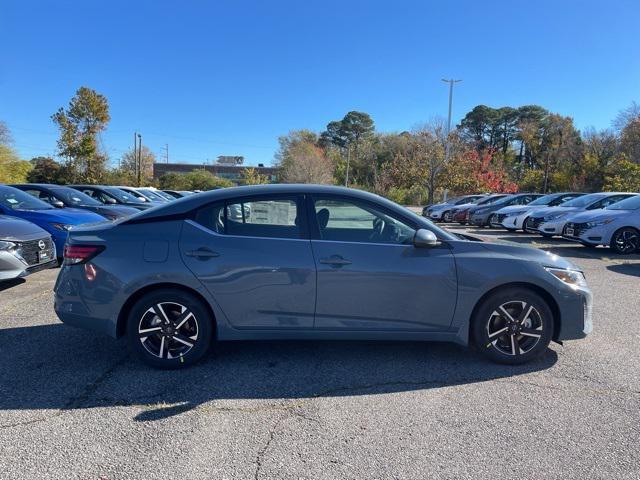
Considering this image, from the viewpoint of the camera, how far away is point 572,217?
1154 cm

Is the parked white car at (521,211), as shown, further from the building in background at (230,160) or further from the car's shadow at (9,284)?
the building in background at (230,160)

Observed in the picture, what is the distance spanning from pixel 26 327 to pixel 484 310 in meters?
4.66

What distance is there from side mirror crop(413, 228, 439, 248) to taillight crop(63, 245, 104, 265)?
8.52ft

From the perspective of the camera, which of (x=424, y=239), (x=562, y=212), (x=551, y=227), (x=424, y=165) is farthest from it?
(x=424, y=165)

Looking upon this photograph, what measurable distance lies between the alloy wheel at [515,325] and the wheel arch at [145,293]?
7.74 feet

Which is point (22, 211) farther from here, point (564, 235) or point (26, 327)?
point (564, 235)

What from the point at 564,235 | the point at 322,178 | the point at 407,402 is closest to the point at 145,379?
the point at 407,402

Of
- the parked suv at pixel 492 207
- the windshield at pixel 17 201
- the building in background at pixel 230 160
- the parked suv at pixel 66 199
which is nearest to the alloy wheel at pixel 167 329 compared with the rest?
the windshield at pixel 17 201

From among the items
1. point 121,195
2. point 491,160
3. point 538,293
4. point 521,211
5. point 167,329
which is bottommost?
point 167,329

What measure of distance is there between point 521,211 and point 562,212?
2249mm

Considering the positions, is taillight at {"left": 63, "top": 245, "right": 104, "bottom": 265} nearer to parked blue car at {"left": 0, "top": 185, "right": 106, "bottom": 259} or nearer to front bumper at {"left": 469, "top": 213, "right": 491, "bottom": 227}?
parked blue car at {"left": 0, "top": 185, "right": 106, "bottom": 259}

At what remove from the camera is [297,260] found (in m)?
3.58

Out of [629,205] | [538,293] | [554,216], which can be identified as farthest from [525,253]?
[554,216]

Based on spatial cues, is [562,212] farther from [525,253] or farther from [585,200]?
[525,253]
